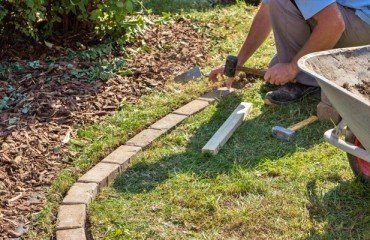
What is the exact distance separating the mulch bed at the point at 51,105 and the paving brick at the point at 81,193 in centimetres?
16

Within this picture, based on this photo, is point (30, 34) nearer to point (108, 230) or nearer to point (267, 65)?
point (267, 65)

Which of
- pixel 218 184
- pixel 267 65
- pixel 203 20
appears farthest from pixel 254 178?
pixel 203 20

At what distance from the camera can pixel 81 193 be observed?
161 inches

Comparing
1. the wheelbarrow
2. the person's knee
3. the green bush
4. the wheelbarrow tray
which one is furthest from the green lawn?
the green bush

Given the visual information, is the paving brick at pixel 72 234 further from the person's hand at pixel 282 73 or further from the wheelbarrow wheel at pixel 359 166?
the person's hand at pixel 282 73

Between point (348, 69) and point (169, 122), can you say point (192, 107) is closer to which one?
point (169, 122)

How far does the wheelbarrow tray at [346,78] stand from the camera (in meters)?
3.14

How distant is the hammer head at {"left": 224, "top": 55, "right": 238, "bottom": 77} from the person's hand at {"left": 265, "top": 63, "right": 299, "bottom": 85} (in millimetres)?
353

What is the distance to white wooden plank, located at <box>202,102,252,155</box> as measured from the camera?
14.8 ft

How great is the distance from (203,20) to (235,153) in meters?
2.91

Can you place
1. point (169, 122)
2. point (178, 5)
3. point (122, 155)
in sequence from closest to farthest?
point (122, 155), point (169, 122), point (178, 5)

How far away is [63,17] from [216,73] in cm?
168

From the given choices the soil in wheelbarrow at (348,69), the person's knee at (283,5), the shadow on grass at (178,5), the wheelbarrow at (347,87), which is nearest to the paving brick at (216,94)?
the person's knee at (283,5)

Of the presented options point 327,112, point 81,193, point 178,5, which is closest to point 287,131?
point 327,112
